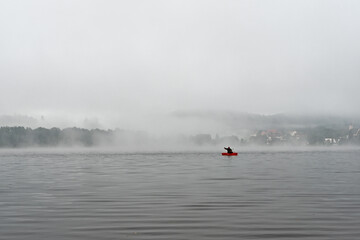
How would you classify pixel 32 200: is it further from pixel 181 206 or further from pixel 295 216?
pixel 295 216

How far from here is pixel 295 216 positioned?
2369 centimetres

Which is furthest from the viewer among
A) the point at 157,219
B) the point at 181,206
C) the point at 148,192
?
the point at 148,192

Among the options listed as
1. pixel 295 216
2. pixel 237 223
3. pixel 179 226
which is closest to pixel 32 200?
pixel 179 226

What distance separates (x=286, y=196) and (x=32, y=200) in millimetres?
19147

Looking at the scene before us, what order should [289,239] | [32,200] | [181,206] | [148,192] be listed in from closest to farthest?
[289,239] → [181,206] → [32,200] → [148,192]

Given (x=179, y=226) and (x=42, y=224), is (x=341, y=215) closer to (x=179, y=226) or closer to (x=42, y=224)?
(x=179, y=226)

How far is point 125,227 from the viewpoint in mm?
21000

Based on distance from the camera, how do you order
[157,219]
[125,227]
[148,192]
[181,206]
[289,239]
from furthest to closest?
[148,192] → [181,206] → [157,219] → [125,227] → [289,239]

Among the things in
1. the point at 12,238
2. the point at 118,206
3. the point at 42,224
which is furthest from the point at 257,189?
the point at 12,238

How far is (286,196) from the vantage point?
107 feet

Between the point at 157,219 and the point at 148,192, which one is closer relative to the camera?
the point at 157,219

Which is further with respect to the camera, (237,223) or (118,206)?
(118,206)

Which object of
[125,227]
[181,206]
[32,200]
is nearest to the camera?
[125,227]

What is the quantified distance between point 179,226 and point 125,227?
2675mm
